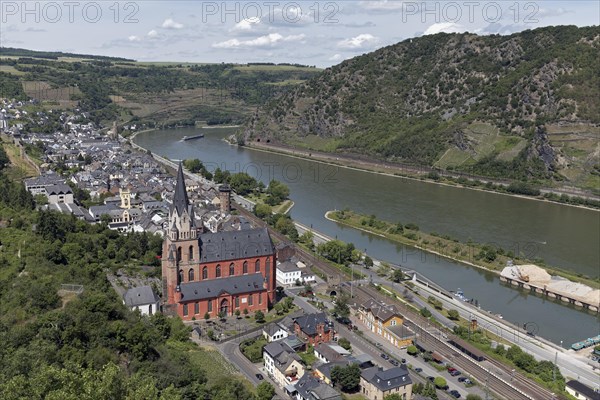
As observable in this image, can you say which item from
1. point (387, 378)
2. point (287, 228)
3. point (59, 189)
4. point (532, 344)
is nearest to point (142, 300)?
point (387, 378)

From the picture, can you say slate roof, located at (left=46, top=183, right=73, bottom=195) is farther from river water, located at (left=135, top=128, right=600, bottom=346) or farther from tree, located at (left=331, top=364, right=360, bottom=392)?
tree, located at (left=331, top=364, right=360, bottom=392)

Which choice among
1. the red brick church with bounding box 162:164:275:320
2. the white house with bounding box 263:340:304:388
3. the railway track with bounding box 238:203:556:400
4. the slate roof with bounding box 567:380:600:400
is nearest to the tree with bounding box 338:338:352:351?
the white house with bounding box 263:340:304:388

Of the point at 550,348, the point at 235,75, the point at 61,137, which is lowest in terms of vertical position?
the point at 550,348

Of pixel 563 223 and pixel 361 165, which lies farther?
pixel 361 165

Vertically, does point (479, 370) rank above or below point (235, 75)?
below

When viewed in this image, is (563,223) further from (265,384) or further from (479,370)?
(265,384)

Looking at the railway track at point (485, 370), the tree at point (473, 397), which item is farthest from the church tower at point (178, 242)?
the tree at point (473, 397)

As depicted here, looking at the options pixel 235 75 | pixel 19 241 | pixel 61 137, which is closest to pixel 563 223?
pixel 19 241

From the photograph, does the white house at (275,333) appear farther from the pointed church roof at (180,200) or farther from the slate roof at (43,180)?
the slate roof at (43,180)

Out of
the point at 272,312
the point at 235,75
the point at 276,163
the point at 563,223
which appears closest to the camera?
the point at 272,312
